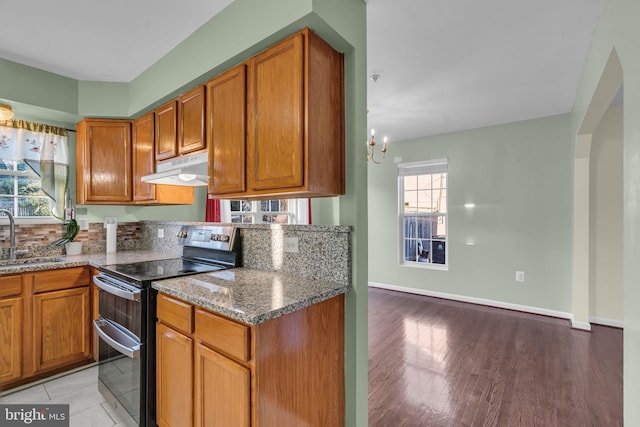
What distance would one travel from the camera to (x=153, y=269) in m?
1.97

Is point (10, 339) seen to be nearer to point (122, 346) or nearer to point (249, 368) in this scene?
point (122, 346)

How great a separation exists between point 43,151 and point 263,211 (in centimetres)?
239

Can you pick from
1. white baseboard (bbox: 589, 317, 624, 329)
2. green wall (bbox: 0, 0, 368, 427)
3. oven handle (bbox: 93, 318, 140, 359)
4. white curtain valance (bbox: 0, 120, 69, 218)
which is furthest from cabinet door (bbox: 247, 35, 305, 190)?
white baseboard (bbox: 589, 317, 624, 329)

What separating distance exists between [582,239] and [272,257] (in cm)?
354

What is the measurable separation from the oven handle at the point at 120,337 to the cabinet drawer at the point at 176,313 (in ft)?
0.71

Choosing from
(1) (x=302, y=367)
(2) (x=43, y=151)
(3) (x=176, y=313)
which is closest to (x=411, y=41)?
(1) (x=302, y=367)

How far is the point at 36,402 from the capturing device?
201 centimetres

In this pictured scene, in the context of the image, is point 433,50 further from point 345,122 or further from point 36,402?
point 36,402

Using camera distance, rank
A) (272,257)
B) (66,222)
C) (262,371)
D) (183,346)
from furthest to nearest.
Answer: (66,222) → (272,257) → (183,346) → (262,371)

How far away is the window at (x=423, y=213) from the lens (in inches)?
179

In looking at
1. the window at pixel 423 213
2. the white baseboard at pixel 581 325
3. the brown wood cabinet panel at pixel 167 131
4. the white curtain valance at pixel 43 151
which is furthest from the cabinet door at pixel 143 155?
the white baseboard at pixel 581 325

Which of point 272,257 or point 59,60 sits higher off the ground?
A: point 59,60

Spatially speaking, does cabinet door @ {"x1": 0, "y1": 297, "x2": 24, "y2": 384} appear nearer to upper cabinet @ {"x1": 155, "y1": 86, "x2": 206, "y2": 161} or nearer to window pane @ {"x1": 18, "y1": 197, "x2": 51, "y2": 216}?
window pane @ {"x1": 18, "y1": 197, "x2": 51, "y2": 216}

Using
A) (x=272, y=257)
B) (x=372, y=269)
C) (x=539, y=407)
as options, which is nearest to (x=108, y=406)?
(x=272, y=257)
